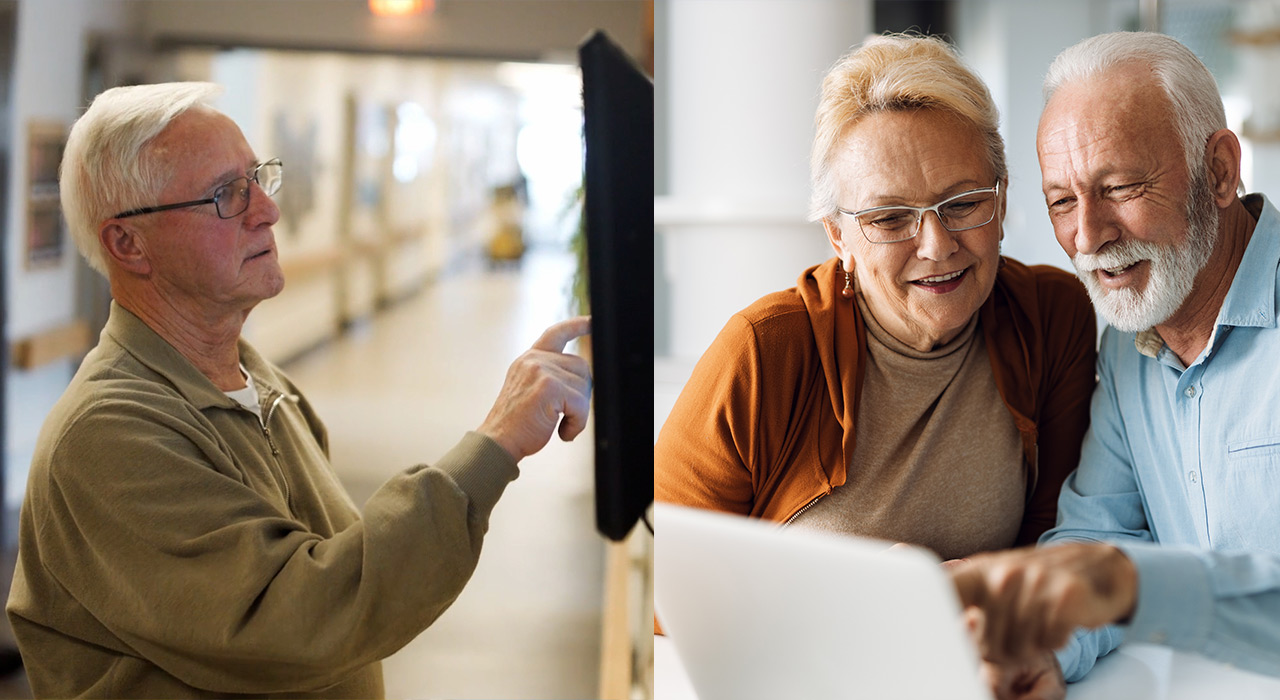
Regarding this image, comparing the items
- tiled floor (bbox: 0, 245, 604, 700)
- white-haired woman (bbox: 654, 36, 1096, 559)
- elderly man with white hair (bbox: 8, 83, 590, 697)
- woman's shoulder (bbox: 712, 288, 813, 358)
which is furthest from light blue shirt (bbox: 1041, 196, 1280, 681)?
elderly man with white hair (bbox: 8, 83, 590, 697)

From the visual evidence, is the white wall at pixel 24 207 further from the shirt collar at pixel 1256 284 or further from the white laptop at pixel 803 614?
the shirt collar at pixel 1256 284

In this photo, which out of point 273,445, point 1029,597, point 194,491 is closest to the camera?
point 1029,597

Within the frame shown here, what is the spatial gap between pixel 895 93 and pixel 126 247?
872mm

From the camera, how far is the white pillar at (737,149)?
122 cm

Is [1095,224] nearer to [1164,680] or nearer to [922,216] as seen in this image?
[922,216]

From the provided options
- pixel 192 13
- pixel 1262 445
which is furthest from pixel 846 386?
pixel 192 13

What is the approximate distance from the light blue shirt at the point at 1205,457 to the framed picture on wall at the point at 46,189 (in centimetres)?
123

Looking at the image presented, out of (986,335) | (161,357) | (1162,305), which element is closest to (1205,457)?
(1162,305)

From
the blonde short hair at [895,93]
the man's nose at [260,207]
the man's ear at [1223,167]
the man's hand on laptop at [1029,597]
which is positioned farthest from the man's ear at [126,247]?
the man's ear at [1223,167]

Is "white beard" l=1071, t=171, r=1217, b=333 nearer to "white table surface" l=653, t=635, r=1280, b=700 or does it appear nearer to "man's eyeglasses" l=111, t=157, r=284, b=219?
"white table surface" l=653, t=635, r=1280, b=700

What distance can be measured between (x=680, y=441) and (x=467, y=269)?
14.2 inches

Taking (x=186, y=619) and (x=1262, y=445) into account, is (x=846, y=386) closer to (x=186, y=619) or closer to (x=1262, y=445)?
(x=1262, y=445)

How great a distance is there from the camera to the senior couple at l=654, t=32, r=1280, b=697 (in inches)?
43.2

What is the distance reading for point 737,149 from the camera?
127 cm
